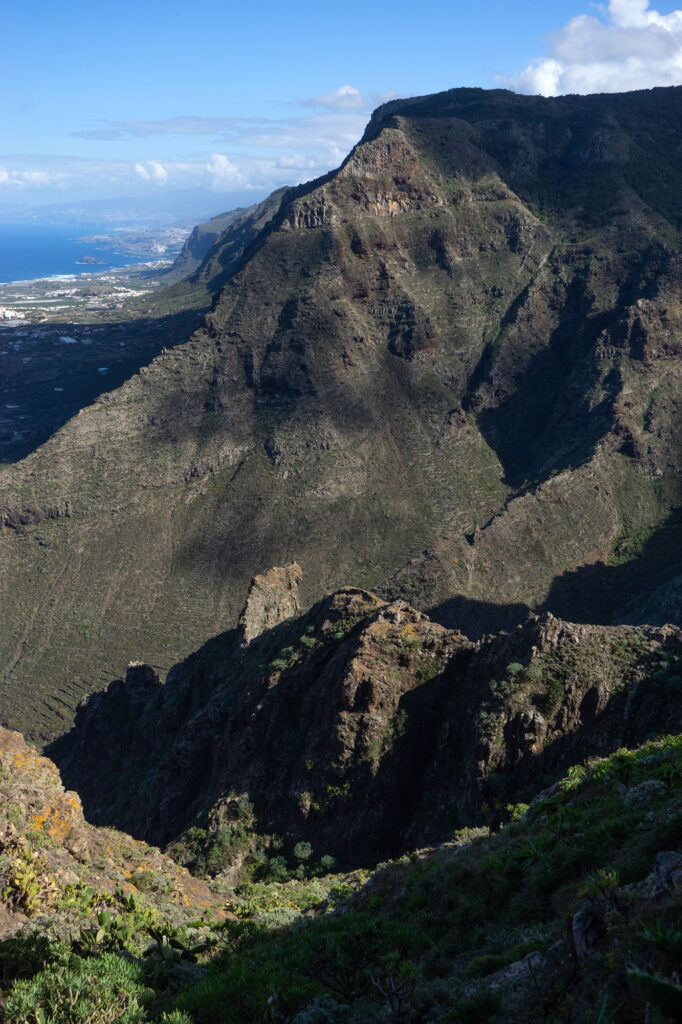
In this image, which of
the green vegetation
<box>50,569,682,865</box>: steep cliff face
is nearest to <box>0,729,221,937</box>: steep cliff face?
the green vegetation

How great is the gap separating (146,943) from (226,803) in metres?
19.6

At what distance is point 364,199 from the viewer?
381 feet

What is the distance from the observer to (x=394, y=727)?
3362cm

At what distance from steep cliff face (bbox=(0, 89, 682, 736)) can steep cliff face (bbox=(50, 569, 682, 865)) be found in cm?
3712

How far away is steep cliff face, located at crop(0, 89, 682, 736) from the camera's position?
8344cm

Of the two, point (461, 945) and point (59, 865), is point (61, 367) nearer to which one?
point (59, 865)

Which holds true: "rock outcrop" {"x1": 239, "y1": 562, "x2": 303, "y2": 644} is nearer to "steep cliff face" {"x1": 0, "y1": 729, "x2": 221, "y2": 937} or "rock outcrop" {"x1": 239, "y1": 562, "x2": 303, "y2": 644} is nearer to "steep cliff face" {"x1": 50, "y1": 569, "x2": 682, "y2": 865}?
"steep cliff face" {"x1": 50, "y1": 569, "x2": 682, "y2": 865}

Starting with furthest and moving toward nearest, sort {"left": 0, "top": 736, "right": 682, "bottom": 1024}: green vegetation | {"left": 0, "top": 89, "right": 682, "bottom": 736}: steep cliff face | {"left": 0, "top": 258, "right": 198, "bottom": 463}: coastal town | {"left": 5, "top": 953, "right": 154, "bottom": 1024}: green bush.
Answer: {"left": 0, "top": 258, "right": 198, "bottom": 463}: coastal town → {"left": 0, "top": 89, "right": 682, "bottom": 736}: steep cliff face → {"left": 5, "top": 953, "right": 154, "bottom": 1024}: green bush → {"left": 0, "top": 736, "right": 682, "bottom": 1024}: green vegetation

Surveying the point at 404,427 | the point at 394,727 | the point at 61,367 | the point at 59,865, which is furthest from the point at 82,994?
the point at 61,367

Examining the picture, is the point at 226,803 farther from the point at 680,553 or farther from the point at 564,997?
the point at 680,553

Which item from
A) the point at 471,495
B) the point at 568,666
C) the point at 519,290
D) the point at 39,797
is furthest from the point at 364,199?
the point at 39,797

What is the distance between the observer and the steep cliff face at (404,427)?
8344 cm

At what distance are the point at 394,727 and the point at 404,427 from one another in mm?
78762

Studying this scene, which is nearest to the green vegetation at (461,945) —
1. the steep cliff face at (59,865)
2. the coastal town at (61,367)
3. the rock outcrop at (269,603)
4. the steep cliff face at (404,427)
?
the steep cliff face at (59,865)
